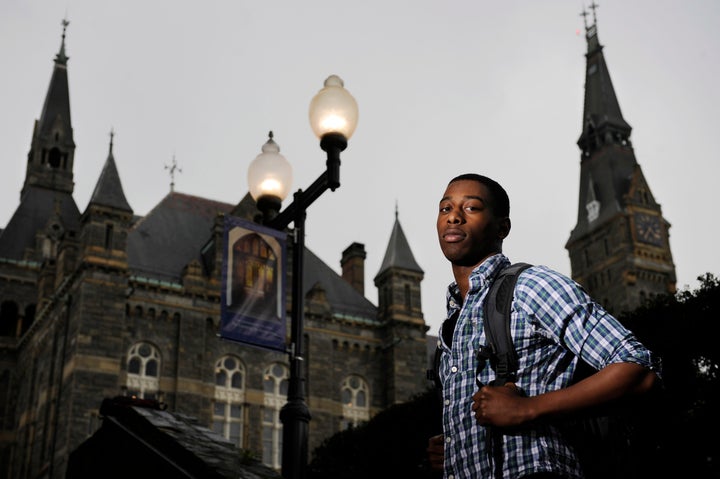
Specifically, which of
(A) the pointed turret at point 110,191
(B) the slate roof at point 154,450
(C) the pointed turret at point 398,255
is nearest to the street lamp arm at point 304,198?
(B) the slate roof at point 154,450

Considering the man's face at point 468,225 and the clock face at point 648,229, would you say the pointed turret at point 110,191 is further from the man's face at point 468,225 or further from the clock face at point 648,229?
the clock face at point 648,229

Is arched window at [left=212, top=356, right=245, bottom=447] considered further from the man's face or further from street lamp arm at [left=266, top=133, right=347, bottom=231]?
the man's face

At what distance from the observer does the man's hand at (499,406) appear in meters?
2.89

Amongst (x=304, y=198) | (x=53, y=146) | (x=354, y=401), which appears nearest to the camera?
(x=304, y=198)

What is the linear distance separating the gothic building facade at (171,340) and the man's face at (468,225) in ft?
94.6

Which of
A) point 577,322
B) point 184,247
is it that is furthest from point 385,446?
point 577,322

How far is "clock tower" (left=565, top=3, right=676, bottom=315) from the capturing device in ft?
214

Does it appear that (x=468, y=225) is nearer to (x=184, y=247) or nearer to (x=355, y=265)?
(x=184, y=247)

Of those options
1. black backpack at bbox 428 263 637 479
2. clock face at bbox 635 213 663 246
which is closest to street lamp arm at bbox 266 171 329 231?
black backpack at bbox 428 263 637 479

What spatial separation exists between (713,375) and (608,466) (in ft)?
82.4

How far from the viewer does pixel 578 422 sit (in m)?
2.92

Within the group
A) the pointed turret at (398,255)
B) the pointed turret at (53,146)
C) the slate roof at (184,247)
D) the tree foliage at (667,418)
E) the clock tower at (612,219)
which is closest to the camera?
the tree foliage at (667,418)

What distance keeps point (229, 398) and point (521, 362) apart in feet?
109

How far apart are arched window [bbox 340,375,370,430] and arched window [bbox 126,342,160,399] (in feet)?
25.8
